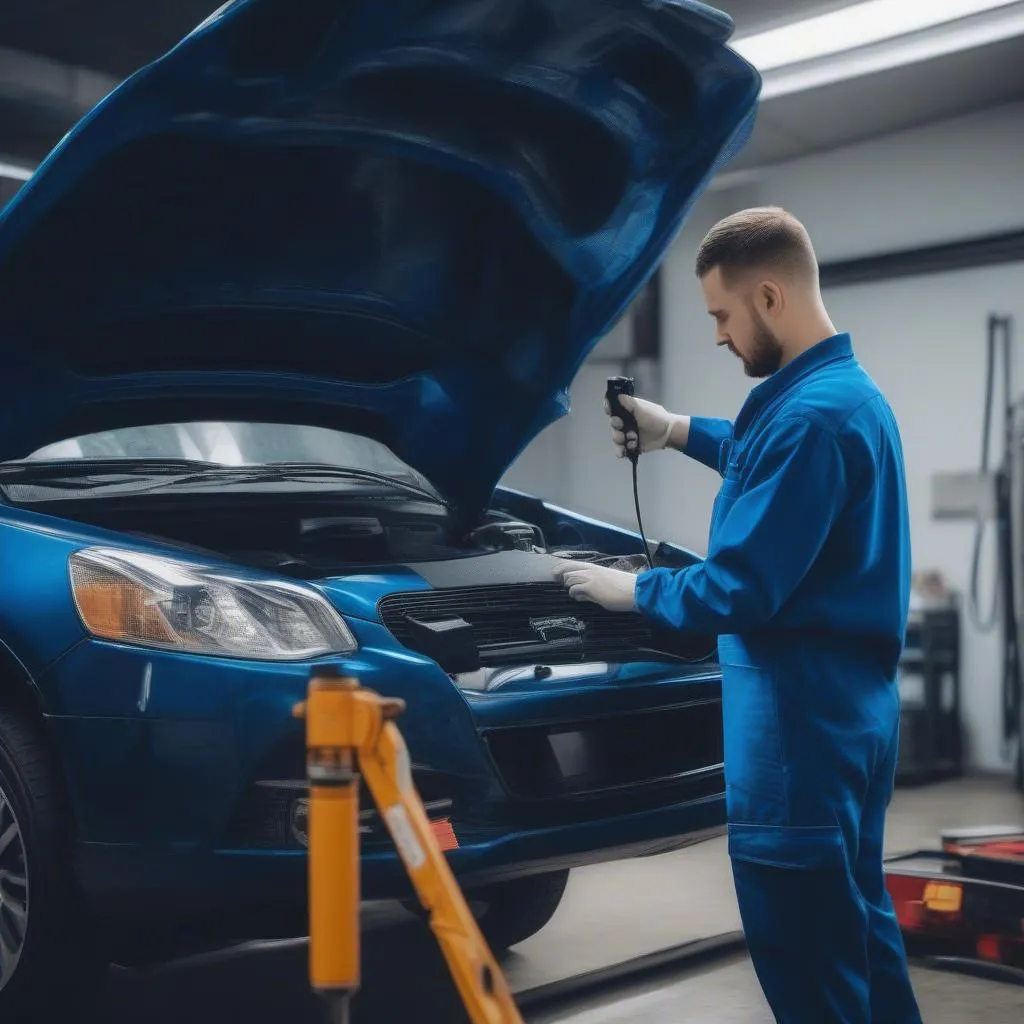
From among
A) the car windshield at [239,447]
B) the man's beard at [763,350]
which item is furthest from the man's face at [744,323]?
the car windshield at [239,447]

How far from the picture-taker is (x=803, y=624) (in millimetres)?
2072

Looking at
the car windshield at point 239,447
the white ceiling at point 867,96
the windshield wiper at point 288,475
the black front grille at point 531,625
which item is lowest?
the black front grille at point 531,625

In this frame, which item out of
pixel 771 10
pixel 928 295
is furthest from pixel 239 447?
pixel 928 295

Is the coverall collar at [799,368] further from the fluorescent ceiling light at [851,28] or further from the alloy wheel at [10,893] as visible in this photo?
the fluorescent ceiling light at [851,28]

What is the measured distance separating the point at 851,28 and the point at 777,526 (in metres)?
4.93

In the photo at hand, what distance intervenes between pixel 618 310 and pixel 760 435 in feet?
3.28

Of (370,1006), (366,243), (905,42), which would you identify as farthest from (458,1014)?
(905,42)

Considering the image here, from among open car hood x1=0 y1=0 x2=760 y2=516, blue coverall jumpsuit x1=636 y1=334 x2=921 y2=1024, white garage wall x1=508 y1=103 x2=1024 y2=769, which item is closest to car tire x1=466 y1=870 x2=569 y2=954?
open car hood x1=0 y1=0 x2=760 y2=516

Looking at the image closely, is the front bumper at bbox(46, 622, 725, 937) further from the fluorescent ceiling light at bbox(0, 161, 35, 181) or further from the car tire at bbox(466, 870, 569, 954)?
the fluorescent ceiling light at bbox(0, 161, 35, 181)

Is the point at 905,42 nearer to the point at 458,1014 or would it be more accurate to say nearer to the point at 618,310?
the point at 618,310

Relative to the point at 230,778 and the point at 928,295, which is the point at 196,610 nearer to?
the point at 230,778

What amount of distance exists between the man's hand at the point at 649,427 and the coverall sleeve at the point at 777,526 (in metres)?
0.81

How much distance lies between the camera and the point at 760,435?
2.12m

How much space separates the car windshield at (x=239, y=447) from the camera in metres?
3.16
